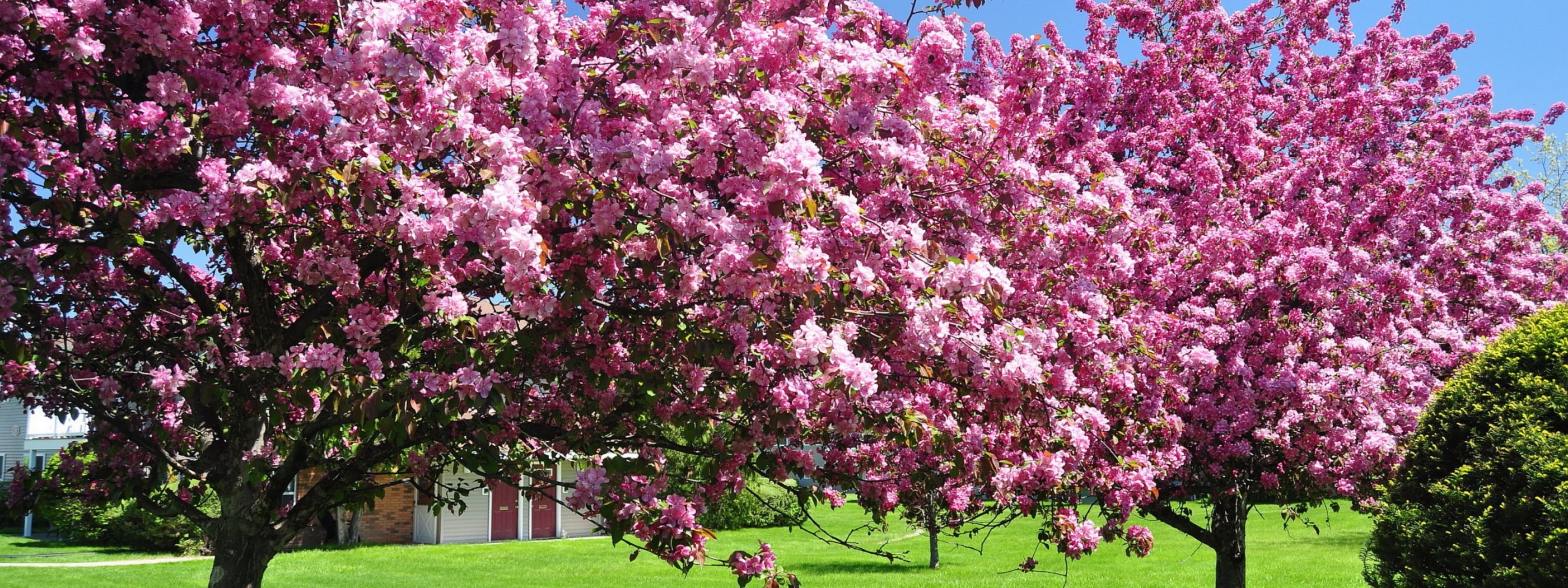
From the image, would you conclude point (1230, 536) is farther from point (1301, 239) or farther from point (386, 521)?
point (386, 521)

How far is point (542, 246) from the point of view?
153 inches

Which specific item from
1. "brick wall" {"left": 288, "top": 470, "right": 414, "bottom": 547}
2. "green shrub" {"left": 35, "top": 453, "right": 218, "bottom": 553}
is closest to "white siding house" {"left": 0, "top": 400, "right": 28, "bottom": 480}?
"green shrub" {"left": 35, "top": 453, "right": 218, "bottom": 553}

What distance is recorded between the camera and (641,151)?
429 cm

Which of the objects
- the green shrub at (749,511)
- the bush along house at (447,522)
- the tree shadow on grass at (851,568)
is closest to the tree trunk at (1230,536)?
the tree shadow on grass at (851,568)

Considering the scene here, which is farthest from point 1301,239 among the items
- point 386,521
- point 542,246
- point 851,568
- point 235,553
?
point 386,521

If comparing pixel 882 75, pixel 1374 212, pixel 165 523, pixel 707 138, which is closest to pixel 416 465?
pixel 707 138

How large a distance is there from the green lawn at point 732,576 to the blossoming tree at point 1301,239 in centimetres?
735

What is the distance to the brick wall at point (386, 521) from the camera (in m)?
29.1

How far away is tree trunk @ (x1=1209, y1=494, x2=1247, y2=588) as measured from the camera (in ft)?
34.1

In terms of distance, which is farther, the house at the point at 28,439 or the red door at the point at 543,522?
the red door at the point at 543,522

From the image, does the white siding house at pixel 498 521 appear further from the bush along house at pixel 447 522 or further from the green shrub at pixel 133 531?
the green shrub at pixel 133 531

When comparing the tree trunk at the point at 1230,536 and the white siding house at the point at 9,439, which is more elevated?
the white siding house at the point at 9,439

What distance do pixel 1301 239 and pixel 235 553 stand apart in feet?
31.4

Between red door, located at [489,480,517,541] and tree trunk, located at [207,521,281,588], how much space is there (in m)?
26.4
